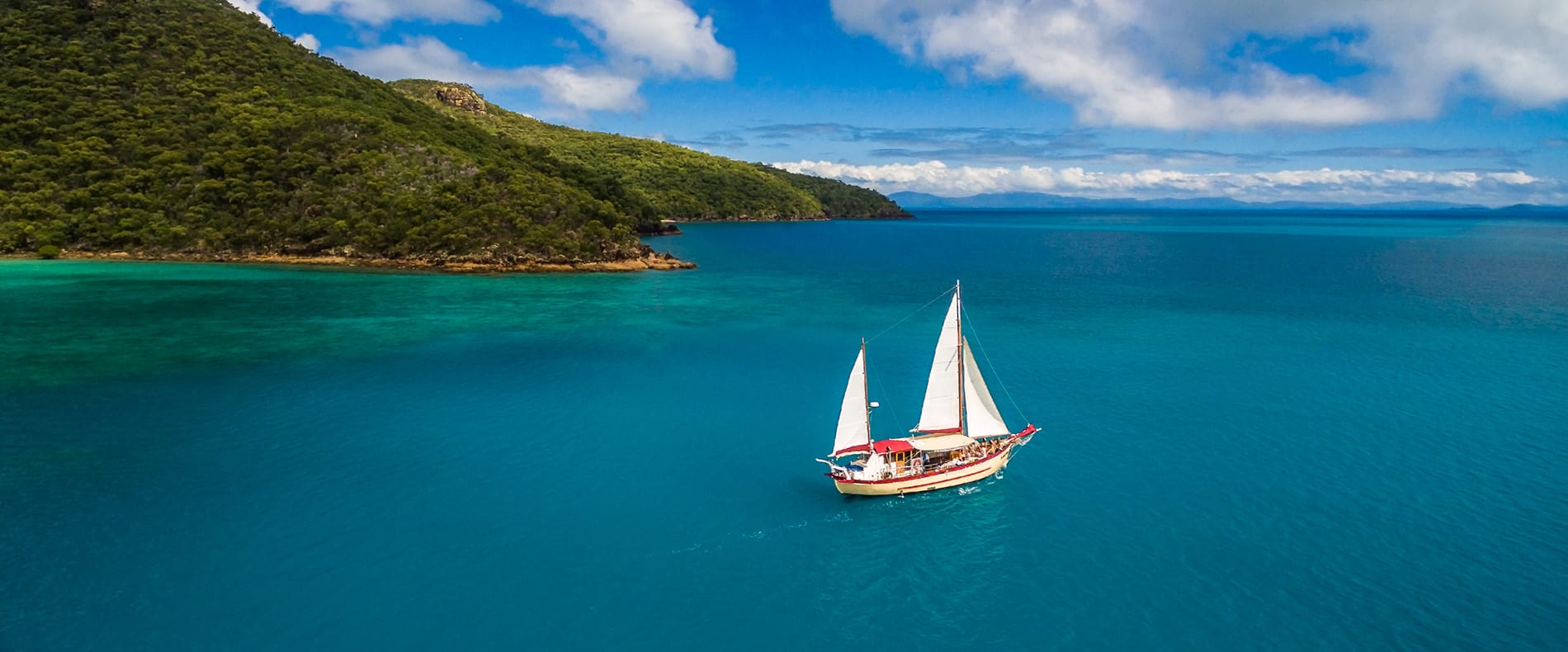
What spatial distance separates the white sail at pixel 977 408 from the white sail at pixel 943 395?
1.65ft

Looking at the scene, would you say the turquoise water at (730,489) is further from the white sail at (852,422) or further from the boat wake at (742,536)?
the white sail at (852,422)

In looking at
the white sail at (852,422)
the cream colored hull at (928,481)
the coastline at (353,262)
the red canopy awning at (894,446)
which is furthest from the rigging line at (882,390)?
the coastline at (353,262)

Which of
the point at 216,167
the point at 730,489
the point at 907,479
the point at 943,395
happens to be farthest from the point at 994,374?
the point at 216,167

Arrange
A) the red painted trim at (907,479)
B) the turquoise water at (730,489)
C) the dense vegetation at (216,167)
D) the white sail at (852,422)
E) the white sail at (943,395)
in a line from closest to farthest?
the turquoise water at (730,489) → the red painted trim at (907,479) → the white sail at (852,422) → the white sail at (943,395) → the dense vegetation at (216,167)

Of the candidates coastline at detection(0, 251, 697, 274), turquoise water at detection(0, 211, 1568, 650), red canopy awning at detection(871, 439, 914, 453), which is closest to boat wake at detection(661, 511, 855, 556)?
turquoise water at detection(0, 211, 1568, 650)

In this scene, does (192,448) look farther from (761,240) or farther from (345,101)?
(761,240)

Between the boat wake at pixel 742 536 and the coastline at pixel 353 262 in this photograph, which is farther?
the coastline at pixel 353 262

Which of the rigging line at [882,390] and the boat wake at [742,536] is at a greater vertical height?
the rigging line at [882,390]

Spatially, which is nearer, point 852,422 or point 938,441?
point 852,422

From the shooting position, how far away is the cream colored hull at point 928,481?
1150 inches

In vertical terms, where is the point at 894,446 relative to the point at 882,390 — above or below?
above

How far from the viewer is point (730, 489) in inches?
1194

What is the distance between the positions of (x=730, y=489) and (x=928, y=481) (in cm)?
807

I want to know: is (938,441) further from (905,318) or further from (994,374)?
(905,318)
